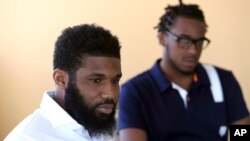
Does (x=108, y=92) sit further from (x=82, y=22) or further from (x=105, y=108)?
(x=82, y=22)

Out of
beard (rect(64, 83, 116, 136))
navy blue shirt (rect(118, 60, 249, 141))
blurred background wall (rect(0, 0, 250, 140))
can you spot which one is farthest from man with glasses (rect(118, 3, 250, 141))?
blurred background wall (rect(0, 0, 250, 140))

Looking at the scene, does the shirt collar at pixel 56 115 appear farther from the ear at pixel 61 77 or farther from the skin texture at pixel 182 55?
the skin texture at pixel 182 55

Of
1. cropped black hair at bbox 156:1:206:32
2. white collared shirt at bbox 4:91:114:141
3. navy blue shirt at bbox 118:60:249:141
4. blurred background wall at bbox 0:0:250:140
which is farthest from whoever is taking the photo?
blurred background wall at bbox 0:0:250:140

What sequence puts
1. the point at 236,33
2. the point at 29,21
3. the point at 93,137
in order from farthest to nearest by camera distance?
the point at 29,21, the point at 236,33, the point at 93,137

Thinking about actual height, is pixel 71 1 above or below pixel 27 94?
above

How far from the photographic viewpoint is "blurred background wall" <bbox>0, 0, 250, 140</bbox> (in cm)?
206

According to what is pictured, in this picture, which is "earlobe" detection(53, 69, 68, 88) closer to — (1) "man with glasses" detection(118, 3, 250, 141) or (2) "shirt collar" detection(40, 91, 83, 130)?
(2) "shirt collar" detection(40, 91, 83, 130)

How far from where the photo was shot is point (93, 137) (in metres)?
0.98

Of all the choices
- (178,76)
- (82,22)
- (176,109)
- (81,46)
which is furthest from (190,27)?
(82,22)

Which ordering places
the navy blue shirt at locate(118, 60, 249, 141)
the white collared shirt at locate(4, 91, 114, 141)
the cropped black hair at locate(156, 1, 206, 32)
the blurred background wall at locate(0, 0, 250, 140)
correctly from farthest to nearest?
the blurred background wall at locate(0, 0, 250, 140), the cropped black hair at locate(156, 1, 206, 32), the navy blue shirt at locate(118, 60, 249, 141), the white collared shirt at locate(4, 91, 114, 141)

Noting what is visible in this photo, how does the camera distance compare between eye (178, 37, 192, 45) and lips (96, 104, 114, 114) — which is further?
eye (178, 37, 192, 45)

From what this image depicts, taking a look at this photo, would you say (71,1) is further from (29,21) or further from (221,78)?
(221,78)

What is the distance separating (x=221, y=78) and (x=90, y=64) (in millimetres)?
638

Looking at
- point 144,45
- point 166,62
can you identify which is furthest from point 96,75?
point 144,45
